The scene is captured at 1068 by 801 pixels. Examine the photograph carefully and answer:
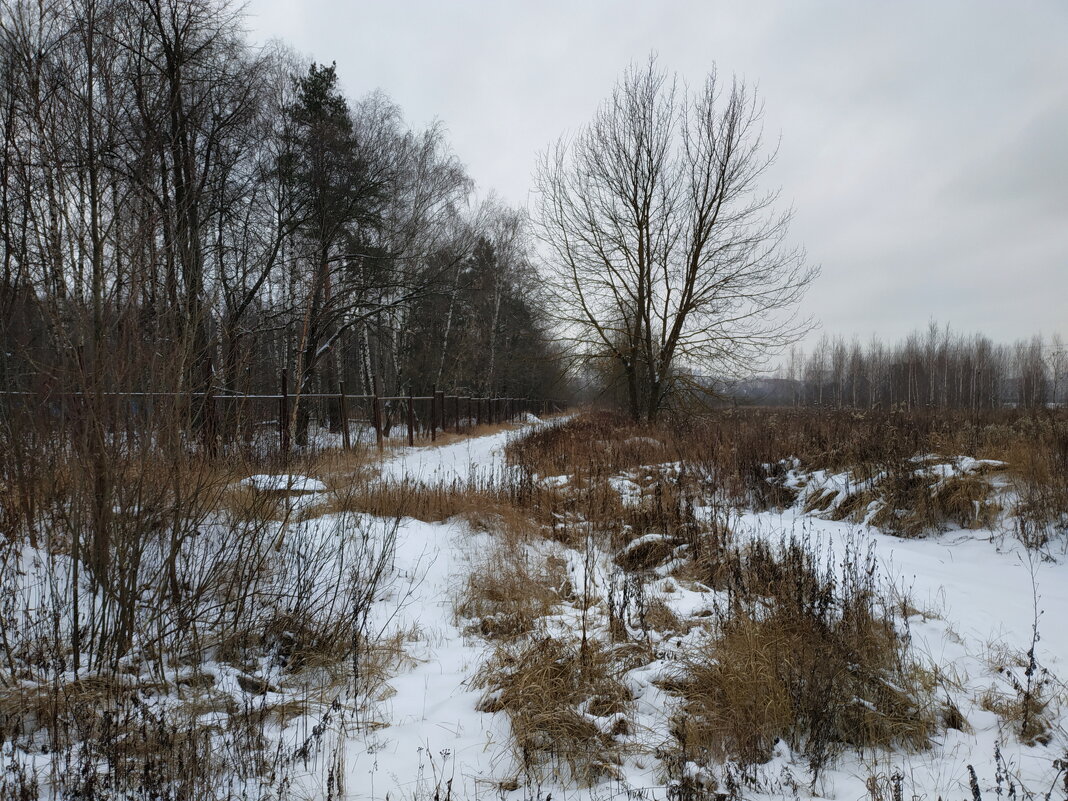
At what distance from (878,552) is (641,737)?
4.13 meters

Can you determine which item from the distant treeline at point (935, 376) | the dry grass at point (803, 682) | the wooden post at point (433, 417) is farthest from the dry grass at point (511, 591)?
the distant treeline at point (935, 376)

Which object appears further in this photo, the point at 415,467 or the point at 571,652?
the point at 415,467

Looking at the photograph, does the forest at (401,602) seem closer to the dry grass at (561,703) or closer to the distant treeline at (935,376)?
the dry grass at (561,703)

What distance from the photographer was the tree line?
3.02 meters

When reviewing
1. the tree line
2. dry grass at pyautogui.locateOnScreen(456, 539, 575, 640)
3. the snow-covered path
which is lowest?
the snow-covered path

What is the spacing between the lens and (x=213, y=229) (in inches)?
499

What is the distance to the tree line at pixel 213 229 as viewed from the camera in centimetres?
302

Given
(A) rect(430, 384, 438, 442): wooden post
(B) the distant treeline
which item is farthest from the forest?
(B) the distant treeline

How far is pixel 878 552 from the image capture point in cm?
546

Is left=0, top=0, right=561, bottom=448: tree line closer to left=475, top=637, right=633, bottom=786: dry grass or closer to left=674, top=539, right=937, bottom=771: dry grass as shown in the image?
left=475, top=637, right=633, bottom=786: dry grass

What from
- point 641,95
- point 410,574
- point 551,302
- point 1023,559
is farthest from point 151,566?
point 641,95

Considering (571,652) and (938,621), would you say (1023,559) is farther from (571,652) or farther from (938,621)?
(571,652)

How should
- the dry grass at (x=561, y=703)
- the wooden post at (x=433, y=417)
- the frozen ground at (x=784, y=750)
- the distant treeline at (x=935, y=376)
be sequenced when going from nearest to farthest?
the frozen ground at (x=784, y=750) < the dry grass at (x=561, y=703) < the wooden post at (x=433, y=417) < the distant treeline at (x=935, y=376)

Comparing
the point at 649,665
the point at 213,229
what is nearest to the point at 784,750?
the point at 649,665
